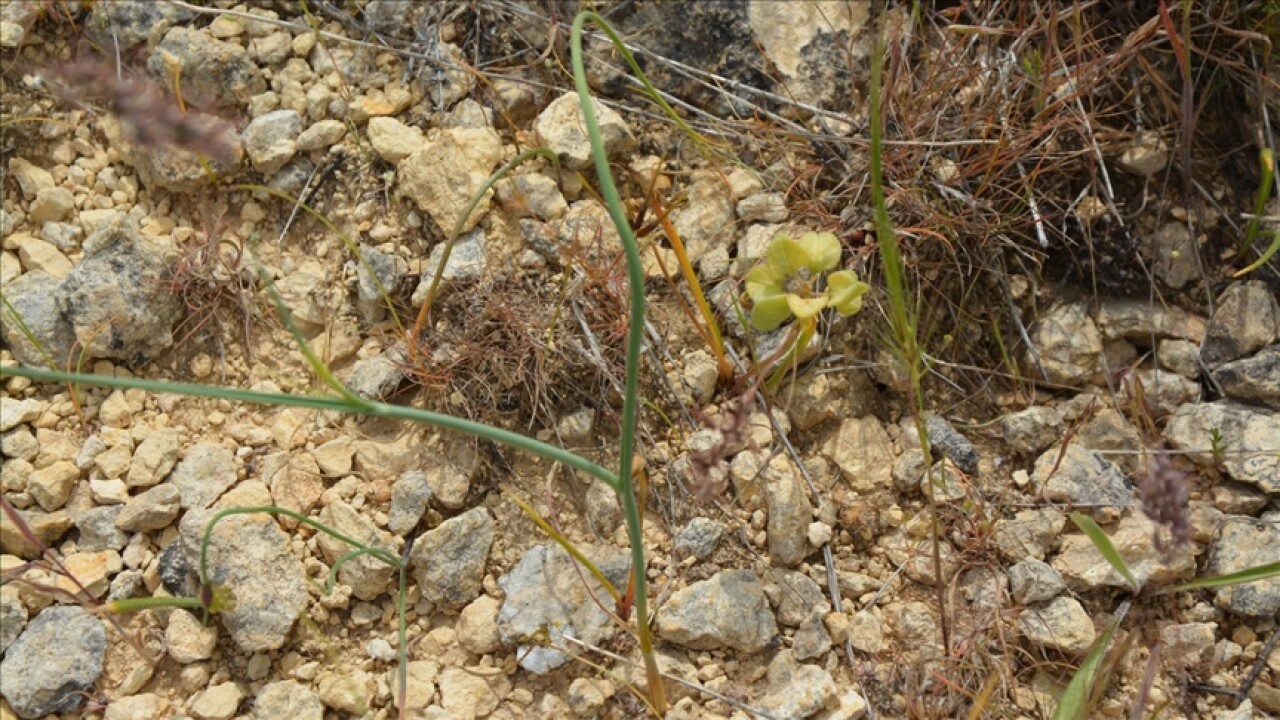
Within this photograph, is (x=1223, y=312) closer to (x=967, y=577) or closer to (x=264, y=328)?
(x=967, y=577)

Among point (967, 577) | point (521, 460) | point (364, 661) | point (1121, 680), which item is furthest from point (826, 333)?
point (364, 661)

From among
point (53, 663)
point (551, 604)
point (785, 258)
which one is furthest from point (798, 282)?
point (53, 663)

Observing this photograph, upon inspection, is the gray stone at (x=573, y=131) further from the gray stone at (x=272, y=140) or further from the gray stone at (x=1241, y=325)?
the gray stone at (x=1241, y=325)

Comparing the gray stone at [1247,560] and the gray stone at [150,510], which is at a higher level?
the gray stone at [1247,560]

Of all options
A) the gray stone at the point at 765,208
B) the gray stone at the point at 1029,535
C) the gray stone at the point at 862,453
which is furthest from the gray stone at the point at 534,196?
the gray stone at the point at 1029,535

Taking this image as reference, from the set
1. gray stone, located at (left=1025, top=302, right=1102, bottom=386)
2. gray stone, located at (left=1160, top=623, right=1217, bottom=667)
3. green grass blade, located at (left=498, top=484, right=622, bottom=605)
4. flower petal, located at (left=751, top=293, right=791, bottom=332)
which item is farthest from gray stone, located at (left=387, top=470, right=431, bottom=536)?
gray stone, located at (left=1160, top=623, right=1217, bottom=667)

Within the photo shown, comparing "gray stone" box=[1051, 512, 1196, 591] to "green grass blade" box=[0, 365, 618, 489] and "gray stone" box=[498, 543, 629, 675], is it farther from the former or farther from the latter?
"green grass blade" box=[0, 365, 618, 489]
